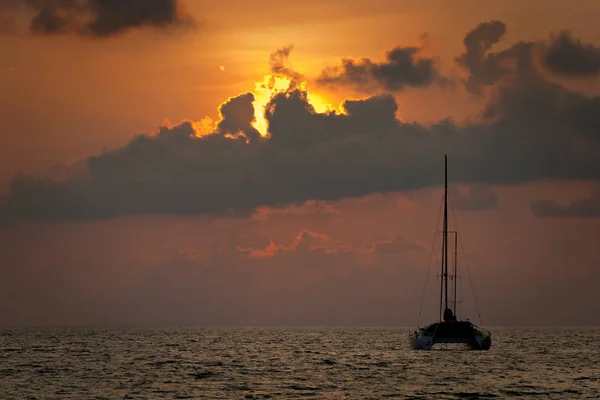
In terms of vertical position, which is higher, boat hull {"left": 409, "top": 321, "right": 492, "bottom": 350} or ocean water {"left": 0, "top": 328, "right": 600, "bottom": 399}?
boat hull {"left": 409, "top": 321, "right": 492, "bottom": 350}

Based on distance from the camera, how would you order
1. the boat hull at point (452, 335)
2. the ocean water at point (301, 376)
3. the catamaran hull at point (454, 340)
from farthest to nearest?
1. the catamaran hull at point (454, 340)
2. the boat hull at point (452, 335)
3. the ocean water at point (301, 376)

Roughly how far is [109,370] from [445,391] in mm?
44938

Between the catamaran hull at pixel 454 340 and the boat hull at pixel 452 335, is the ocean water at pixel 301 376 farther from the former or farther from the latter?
the boat hull at pixel 452 335

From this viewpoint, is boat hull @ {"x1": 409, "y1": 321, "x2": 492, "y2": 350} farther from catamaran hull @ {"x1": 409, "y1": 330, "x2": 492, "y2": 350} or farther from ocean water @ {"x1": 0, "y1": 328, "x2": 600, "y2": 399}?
ocean water @ {"x1": 0, "y1": 328, "x2": 600, "y2": 399}

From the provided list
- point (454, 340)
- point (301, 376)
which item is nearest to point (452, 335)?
point (454, 340)

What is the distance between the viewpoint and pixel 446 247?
481 ft

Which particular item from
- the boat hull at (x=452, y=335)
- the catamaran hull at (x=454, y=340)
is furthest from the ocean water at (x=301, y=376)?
the boat hull at (x=452, y=335)

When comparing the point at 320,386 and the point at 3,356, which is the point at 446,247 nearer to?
the point at 320,386

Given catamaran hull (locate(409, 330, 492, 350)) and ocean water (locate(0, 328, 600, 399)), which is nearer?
ocean water (locate(0, 328, 600, 399))

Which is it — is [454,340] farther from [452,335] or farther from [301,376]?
[301,376]

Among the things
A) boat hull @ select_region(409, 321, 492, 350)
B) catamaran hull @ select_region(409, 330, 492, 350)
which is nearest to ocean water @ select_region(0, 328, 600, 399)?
catamaran hull @ select_region(409, 330, 492, 350)

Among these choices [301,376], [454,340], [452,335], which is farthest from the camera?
[452,335]

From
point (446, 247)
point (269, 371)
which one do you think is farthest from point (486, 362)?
point (269, 371)

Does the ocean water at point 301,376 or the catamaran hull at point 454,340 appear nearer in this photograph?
the ocean water at point 301,376
